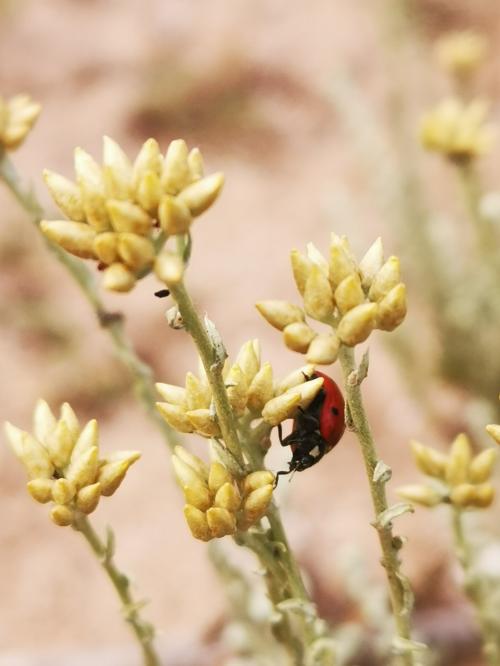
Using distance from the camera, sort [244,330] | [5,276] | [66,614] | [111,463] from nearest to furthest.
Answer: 1. [111,463]
2. [66,614]
3. [244,330]
4. [5,276]

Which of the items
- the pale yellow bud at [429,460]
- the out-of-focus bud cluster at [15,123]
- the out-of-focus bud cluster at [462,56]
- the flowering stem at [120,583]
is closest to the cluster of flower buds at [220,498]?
the flowering stem at [120,583]

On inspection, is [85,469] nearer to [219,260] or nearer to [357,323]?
[357,323]

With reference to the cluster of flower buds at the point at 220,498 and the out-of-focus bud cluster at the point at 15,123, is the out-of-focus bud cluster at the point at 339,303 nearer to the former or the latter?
the cluster of flower buds at the point at 220,498

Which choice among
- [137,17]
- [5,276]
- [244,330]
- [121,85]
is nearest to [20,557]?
[244,330]

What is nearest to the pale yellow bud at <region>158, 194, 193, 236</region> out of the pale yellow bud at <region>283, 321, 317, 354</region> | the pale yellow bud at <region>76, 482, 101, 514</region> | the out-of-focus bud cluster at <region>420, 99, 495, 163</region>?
the pale yellow bud at <region>283, 321, 317, 354</region>

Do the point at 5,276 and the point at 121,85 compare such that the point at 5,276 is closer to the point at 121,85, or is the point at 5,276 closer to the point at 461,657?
the point at 121,85

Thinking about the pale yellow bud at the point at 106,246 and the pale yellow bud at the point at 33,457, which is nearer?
the pale yellow bud at the point at 106,246

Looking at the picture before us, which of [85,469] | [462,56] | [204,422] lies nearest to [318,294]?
[204,422]
